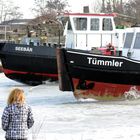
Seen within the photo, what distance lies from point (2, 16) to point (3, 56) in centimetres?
5947

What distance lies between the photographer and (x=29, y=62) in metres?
19.8

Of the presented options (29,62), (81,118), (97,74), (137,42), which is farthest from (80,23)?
(81,118)

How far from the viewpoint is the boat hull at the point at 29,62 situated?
19.5 meters

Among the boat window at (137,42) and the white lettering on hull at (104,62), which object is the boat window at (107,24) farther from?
the white lettering on hull at (104,62)

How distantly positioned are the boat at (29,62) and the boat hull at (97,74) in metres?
5.16

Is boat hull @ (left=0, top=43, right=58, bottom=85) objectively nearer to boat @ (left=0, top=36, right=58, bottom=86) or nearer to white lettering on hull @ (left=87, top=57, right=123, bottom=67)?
boat @ (left=0, top=36, right=58, bottom=86)

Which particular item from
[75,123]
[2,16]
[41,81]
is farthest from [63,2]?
[75,123]

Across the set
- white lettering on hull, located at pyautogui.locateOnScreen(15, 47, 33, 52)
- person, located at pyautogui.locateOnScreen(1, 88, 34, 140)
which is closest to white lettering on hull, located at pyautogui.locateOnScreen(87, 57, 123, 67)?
white lettering on hull, located at pyautogui.locateOnScreen(15, 47, 33, 52)

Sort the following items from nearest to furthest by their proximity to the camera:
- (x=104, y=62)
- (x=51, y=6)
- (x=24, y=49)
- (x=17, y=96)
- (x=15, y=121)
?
(x=17, y=96), (x=15, y=121), (x=104, y=62), (x=24, y=49), (x=51, y=6)

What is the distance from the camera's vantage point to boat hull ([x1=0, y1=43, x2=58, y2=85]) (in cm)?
1945

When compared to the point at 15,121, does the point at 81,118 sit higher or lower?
lower

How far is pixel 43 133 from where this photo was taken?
361 inches

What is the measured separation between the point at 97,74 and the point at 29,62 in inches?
241

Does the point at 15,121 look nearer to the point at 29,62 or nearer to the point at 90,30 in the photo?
the point at 90,30
